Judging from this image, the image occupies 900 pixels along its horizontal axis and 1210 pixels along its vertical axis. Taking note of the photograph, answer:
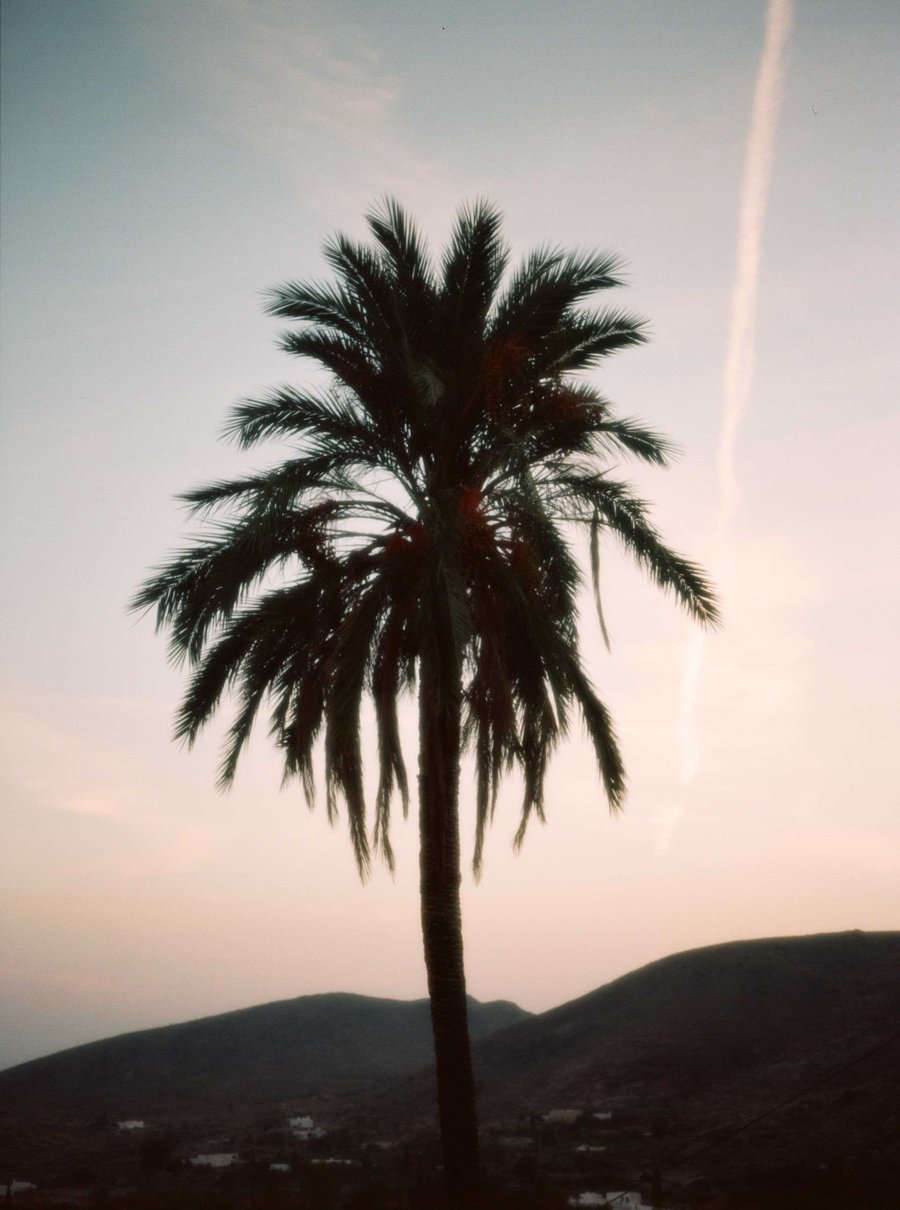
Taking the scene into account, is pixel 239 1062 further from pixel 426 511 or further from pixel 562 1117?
pixel 426 511

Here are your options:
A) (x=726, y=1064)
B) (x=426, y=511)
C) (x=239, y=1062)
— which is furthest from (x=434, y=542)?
(x=239, y=1062)

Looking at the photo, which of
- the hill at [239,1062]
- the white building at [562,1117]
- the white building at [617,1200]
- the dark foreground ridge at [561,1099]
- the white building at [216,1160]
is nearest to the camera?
the white building at [617,1200]

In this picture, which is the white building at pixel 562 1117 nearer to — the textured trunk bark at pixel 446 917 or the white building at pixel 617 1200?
the white building at pixel 617 1200

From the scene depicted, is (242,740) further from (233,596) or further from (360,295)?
(360,295)

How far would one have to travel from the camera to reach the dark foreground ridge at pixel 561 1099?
30.4m

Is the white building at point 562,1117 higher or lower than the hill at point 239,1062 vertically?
lower

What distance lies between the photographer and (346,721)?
11.3m

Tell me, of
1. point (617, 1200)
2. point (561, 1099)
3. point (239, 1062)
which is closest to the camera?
point (617, 1200)

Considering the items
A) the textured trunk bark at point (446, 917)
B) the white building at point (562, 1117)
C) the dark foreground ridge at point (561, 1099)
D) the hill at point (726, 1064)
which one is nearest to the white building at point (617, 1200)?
the dark foreground ridge at point (561, 1099)

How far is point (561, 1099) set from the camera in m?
53.6

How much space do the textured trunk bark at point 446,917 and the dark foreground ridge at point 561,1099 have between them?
1242mm

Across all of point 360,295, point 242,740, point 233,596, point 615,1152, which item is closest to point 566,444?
point 360,295

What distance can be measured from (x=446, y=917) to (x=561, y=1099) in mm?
47352

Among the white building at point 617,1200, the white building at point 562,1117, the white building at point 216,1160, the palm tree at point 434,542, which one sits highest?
the palm tree at point 434,542
